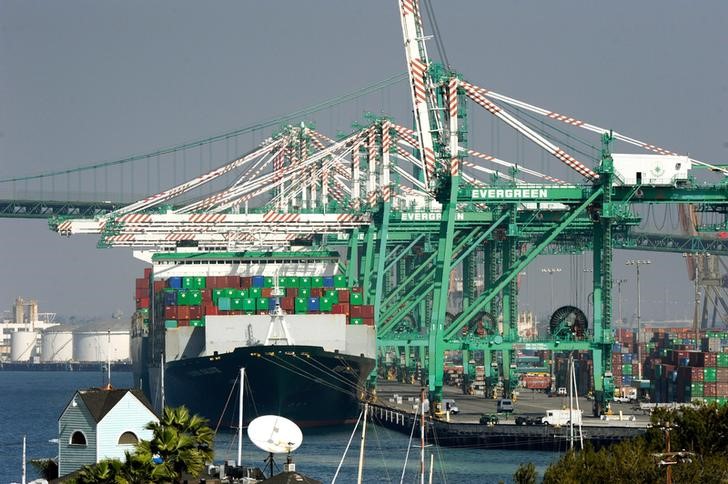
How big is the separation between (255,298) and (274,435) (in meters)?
65.5

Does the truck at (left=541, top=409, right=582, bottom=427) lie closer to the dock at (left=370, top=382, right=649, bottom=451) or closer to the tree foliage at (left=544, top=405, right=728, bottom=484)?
the dock at (left=370, top=382, right=649, bottom=451)

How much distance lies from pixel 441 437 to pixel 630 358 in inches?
2295

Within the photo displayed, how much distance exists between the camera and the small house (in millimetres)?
46188

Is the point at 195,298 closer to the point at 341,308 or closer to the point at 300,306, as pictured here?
the point at 300,306

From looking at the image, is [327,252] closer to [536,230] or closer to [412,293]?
[412,293]

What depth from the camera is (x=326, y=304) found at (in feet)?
381

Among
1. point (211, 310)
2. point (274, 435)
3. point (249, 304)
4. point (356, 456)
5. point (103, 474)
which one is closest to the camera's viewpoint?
point (103, 474)

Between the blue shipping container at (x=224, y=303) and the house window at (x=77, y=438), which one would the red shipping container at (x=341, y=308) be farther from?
the house window at (x=77, y=438)

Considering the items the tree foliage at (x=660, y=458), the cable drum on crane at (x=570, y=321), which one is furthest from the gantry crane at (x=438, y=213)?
Result: the tree foliage at (x=660, y=458)

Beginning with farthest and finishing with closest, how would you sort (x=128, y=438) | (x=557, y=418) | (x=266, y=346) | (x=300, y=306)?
(x=300, y=306) → (x=266, y=346) → (x=557, y=418) → (x=128, y=438)

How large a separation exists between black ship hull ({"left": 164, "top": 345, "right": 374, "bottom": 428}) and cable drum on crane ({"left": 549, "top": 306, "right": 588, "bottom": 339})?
11982 millimetres

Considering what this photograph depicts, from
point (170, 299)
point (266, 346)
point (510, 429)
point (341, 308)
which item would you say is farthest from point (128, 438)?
point (170, 299)

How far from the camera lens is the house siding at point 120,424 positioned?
46219mm

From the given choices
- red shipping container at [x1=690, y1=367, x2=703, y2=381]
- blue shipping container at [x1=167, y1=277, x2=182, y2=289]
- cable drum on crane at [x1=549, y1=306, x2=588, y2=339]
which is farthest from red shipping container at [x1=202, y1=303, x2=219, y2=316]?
red shipping container at [x1=690, y1=367, x2=703, y2=381]
